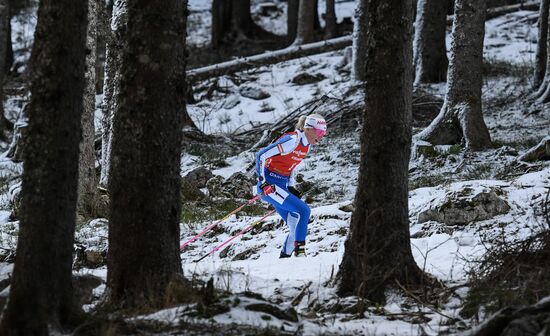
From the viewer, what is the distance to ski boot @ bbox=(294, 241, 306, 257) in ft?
32.1

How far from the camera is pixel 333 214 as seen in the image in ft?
37.0

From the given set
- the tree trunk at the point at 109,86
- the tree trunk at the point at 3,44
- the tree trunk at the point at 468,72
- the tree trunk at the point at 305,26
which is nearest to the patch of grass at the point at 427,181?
the tree trunk at the point at 468,72

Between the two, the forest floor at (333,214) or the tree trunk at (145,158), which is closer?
the forest floor at (333,214)

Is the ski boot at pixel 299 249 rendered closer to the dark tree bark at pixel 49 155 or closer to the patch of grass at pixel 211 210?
the patch of grass at pixel 211 210

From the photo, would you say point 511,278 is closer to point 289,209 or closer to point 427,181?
point 289,209

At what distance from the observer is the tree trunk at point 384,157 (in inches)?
272

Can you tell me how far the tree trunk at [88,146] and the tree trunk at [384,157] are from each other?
261 inches

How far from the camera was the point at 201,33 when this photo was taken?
107 feet

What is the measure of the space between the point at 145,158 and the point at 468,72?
8628 mm

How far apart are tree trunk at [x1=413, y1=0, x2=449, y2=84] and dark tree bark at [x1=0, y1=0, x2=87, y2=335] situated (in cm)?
1374

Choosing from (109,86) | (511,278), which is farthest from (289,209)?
(109,86)

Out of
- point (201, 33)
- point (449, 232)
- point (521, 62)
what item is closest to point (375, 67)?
point (449, 232)

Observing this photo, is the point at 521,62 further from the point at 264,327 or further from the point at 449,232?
the point at 264,327

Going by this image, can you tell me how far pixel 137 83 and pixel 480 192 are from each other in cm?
517
